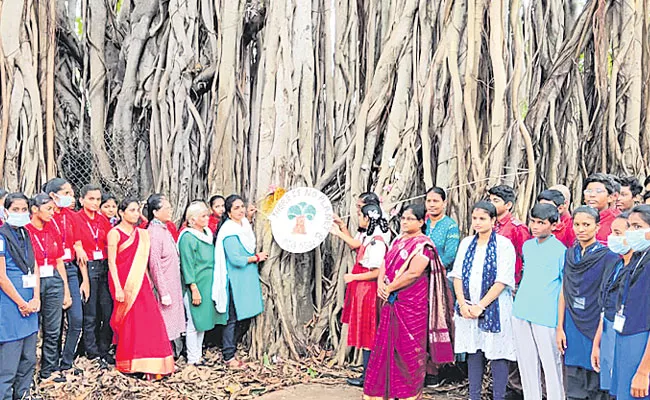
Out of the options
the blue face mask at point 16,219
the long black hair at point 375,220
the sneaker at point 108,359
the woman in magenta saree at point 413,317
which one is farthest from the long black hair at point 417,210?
the sneaker at point 108,359

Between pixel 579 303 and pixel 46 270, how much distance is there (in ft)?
9.26

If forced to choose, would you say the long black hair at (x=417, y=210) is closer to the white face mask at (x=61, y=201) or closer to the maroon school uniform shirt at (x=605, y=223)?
the maroon school uniform shirt at (x=605, y=223)

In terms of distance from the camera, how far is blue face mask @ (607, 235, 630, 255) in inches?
109

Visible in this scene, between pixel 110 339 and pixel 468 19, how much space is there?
10.3 ft

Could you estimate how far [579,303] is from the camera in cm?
312

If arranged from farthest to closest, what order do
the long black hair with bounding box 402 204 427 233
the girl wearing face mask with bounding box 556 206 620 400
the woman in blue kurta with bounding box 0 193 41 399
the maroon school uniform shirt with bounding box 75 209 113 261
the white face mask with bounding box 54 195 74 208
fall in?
the maroon school uniform shirt with bounding box 75 209 113 261 < the white face mask with bounding box 54 195 74 208 < the long black hair with bounding box 402 204 427 233 < the woman in blue kurta with bounding box 0 193 41 399 < the girl wearing face mask with bounding box 556 206 620 400

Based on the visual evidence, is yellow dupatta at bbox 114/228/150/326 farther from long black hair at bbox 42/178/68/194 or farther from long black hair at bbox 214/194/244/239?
long black hair at bbox 214/194/244/239

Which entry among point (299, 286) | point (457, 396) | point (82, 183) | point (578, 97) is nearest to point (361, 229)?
point (299, 286)

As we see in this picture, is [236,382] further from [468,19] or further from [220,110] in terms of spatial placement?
[468,19]

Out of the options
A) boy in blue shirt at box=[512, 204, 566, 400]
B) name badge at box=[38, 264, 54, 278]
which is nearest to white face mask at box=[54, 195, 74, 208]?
name badge at box=[38, 264, 54, 278]

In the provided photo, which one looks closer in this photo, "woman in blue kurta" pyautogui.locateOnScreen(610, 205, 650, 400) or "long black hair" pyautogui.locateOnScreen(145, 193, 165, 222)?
"woman in blue kurta" pyautogui.locateOnScreen(610, 205, 650, 400)

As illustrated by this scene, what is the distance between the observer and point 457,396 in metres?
4.11

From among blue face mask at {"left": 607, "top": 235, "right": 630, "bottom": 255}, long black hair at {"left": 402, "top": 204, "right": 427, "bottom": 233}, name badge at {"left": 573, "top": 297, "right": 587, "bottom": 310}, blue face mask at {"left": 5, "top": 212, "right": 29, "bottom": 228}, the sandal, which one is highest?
long black hair at {"left": 402, "top": 204, "right": 427, "bottom": 233}

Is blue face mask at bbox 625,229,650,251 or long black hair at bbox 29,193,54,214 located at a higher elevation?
long black hair at bbox 29,193,54,214
